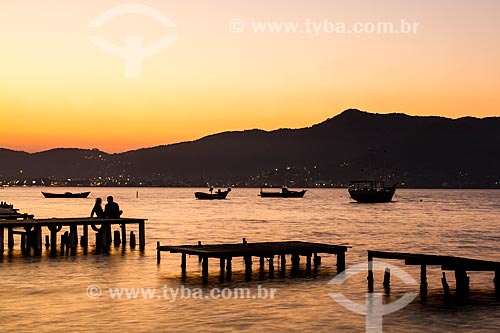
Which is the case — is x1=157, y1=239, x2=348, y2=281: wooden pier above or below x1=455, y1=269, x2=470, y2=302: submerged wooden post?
above

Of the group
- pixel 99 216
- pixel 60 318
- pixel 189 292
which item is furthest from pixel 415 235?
pixel 60 318

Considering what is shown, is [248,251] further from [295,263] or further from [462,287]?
[462,287]

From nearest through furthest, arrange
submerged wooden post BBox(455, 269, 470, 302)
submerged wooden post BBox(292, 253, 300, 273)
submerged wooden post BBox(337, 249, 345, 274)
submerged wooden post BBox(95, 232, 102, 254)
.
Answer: submerged wooden post BBox(455, 269, 470, 302)
submerged wooden post BBox(337, 249, 345, 274)
submerged wooden post BBox(292, 253, 300, 273)
submerged wooden post BBox(95, 232, 102, 254)

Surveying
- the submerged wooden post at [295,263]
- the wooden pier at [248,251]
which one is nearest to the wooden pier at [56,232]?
the wooden pier at [248,251]

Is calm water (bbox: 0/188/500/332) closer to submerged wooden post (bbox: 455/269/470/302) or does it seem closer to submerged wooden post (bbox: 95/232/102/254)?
submerged wooden post (bbox: 455/269/470/302)

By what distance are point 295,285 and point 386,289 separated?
11.7ft

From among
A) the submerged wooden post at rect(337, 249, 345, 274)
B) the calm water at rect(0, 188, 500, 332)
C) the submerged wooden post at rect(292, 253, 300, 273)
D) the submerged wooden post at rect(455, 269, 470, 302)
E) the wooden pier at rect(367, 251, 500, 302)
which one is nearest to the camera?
the calm water at rect(0, 188, 500, 332)

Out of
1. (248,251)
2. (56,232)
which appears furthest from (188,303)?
(56,232)

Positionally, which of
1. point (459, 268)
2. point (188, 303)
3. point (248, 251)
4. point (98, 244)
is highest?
point (248, 251)

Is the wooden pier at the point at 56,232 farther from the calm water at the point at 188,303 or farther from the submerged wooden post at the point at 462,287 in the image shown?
the submerged wooden post at the point at 462,287

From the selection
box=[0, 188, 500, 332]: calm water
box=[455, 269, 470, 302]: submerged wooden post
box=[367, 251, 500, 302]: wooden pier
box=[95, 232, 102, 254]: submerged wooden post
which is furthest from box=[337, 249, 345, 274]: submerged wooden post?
box=[95, 232, 102, 254]: submerged wooden post

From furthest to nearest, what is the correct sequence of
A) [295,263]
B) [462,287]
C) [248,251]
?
[295,263] < [248,251] < [462,287]

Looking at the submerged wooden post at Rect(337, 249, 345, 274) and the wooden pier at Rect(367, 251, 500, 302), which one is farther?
the submerged wooden post at Rect(337, 249, 345, 274)

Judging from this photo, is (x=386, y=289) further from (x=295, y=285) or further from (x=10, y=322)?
(x=10, y=322)
